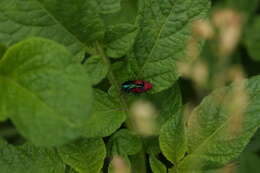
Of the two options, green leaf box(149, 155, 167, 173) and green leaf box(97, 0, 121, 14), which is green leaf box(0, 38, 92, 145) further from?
green leaf box(149, 155, 167, 173)

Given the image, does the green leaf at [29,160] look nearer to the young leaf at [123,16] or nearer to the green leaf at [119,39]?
the green leaf at [119,39]

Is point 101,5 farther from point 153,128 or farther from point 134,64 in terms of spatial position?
point 153,128

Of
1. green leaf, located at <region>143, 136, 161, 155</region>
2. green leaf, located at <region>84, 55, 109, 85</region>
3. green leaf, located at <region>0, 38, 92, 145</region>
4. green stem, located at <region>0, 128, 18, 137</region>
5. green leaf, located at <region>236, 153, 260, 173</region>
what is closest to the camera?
green leaf, located at <region>0, 38, 92, 145</region>

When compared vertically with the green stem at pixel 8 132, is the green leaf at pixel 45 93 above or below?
above

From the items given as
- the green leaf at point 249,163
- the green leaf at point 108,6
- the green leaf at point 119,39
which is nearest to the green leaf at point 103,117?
the green leaf at point 119,39

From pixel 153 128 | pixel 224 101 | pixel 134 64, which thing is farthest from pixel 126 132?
pixel 224 101

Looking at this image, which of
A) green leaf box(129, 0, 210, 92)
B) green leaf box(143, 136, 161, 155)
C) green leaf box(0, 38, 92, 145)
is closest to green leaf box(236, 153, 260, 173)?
green leaf box(143, 136, 161, 155)
